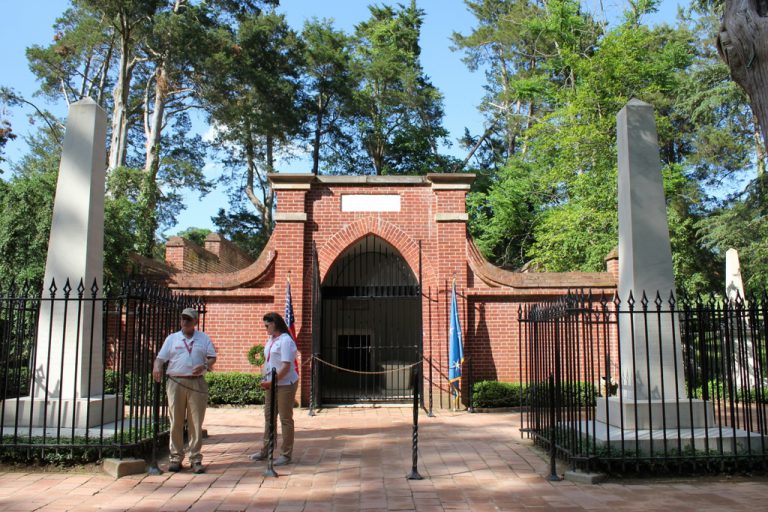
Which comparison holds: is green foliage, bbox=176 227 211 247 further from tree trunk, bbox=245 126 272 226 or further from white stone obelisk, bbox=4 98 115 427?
white stone obelisk, bbox=4 98 115 427

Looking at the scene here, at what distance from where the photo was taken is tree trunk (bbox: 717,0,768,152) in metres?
4.82

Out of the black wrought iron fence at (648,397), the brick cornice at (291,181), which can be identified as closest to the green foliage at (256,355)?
A: the brick cornice at (291,181)

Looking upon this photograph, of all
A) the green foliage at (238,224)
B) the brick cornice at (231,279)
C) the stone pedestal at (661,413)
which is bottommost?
the stone pedestal at (661,413)

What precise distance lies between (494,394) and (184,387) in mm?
7202

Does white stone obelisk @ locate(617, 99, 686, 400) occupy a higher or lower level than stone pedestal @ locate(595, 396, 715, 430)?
higher

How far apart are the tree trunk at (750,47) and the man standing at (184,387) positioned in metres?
5.65

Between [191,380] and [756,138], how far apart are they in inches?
897

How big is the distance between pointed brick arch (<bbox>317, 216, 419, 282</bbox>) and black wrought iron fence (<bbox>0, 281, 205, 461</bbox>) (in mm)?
5437

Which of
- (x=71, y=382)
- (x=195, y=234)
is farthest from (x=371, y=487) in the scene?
(x=195, y=234)

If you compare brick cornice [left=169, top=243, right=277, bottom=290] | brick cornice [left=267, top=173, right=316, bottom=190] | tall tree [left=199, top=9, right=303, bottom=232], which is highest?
tall tree [left=199, top=9, right=303, bottom=232]

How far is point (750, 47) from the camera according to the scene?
16.1ft

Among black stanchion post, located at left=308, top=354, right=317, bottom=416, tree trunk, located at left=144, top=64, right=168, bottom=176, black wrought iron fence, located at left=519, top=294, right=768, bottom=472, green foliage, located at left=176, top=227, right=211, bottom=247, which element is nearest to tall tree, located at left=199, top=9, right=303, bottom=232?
tree trunk, located at left=144, top=64, right=168, bottom=176

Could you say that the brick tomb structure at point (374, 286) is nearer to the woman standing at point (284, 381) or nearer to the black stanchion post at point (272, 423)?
the woman standing at point (284, 381)

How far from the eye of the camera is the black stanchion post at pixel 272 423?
625 centimetres
